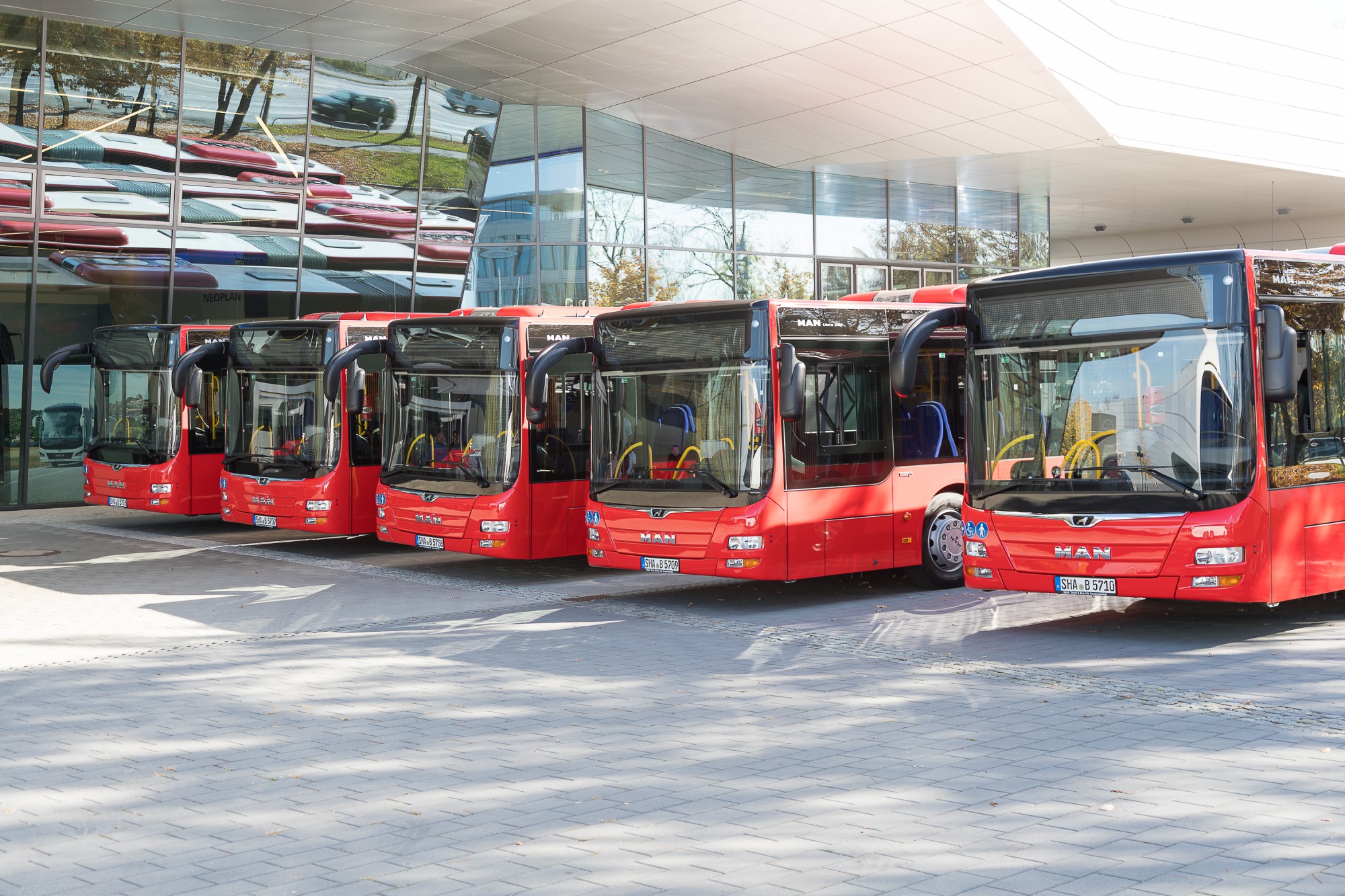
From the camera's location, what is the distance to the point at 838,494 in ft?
39.6

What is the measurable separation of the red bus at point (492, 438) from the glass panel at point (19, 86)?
11.1 metres

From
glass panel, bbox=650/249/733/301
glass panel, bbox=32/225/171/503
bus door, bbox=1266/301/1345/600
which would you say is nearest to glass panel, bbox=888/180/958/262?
glass panel, bbox=650/249/733/301

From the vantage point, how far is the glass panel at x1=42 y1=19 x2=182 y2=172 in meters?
21.8

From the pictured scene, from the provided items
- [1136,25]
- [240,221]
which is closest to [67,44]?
[240,221]

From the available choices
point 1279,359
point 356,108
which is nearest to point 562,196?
point 356,108

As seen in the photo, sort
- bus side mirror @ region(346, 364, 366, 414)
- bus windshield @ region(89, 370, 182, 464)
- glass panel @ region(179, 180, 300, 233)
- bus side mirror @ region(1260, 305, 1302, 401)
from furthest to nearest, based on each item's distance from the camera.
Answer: glass panel @ region(179, 180, 300, 233) < bus windshield @ region(89, 370, 182, 464) < bus side mirror @ region(346, 364, 366, 414) < bus side mirror @ region(1260, 305, 1302, 401)

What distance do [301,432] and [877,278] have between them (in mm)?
17337

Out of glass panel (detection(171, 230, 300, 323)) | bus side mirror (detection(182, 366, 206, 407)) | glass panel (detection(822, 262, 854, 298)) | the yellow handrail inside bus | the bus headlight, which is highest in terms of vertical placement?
glass panel (detection(822, 262, 854, 298))

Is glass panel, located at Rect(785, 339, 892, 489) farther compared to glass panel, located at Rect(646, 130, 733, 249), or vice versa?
glass panel, located at Rect(646, 130, 733, 249)

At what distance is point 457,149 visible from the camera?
83.9 ft

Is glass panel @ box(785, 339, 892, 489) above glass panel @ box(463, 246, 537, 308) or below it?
below

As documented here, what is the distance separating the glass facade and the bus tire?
11513mm

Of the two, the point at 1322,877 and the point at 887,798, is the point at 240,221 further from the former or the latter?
the point at 1322,877

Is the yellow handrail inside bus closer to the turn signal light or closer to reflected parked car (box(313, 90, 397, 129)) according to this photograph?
the turn signal light
